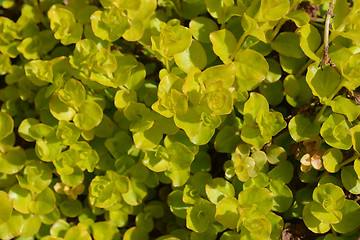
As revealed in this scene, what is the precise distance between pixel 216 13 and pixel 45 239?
0.98m

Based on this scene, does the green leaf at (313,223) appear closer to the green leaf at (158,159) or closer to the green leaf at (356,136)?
the green leaf at (356,136)

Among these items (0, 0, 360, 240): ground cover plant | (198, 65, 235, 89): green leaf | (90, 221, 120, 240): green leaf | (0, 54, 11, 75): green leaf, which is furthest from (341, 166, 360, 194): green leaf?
(0, 54, 11, 75): green leaf

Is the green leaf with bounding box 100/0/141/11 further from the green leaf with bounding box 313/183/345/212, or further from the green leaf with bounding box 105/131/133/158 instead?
the green leaf with bounding box 313/183/345/212

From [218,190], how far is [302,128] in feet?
1.11

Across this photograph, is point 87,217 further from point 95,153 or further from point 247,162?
point 247,162

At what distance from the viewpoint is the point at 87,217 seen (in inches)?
56.4

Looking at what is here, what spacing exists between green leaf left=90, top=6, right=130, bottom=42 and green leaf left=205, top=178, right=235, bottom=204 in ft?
1.88

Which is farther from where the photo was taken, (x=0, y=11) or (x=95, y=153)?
(x=0, y=11)

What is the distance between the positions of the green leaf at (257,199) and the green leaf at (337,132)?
249 mm

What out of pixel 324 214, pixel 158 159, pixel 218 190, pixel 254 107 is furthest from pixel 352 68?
pixel 158 159

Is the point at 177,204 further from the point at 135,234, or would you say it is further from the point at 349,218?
the point at 349,218

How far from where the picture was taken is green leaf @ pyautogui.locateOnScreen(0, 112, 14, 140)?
51.8 inches

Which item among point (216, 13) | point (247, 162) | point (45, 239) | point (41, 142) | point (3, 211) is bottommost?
point (45, 239)

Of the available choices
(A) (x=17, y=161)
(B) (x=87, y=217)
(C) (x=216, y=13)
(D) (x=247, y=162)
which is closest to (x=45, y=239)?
(B) (x=87, y=217)
